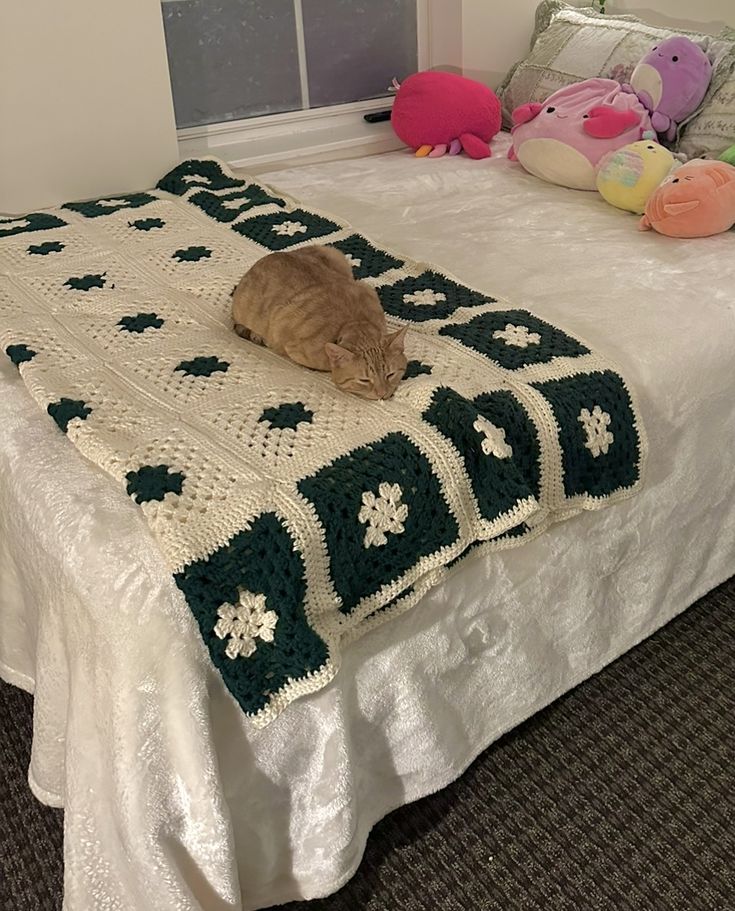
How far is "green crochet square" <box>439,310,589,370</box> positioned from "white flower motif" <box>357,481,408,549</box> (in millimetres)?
339

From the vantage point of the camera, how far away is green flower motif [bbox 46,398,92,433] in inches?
49.3

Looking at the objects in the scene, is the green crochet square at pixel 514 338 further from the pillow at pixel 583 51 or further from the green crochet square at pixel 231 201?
the pillow at pixel 583 51

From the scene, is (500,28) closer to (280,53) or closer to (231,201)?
(280,53)

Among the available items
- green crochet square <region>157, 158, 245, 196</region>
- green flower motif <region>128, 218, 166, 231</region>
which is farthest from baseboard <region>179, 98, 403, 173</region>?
green flower motif <region>128, 218, 166, 231</region>

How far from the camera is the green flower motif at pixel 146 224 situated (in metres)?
1.99

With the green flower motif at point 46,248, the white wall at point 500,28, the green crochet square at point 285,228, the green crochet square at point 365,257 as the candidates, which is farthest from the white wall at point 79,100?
the white wall at point 500,28

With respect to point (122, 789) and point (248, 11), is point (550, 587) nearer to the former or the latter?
point (122, 789)

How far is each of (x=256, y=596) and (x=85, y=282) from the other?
92 cm

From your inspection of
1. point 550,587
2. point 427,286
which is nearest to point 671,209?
point 427,286

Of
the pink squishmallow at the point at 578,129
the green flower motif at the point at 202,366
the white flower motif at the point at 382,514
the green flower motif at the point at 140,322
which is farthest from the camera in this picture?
the pink squishmallow at the point at 578,129

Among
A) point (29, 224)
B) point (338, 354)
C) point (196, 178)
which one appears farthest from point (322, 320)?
point (196, 178)

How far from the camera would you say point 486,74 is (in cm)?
272

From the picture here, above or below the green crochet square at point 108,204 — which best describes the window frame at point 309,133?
above

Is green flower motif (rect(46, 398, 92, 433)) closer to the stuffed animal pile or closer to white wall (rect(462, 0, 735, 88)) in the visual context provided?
the stuffed animal pile
